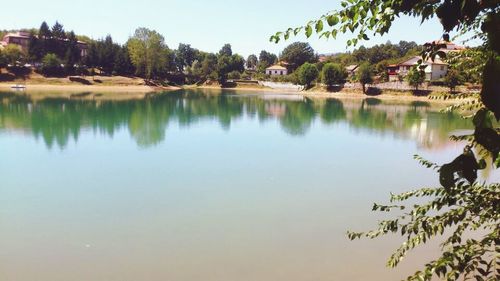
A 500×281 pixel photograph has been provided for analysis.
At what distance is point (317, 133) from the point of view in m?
38.0

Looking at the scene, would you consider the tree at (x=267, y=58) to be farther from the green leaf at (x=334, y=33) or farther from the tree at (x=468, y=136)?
the green leaf at (x=334, y=33)

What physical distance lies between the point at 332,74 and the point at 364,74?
1023cm

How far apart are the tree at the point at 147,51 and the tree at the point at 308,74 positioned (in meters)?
34.3

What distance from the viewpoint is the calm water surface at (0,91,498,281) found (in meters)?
11.3

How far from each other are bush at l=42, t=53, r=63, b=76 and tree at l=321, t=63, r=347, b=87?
61035 mm

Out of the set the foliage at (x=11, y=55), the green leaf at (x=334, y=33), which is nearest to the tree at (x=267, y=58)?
the foliage at (x=11, y=55)

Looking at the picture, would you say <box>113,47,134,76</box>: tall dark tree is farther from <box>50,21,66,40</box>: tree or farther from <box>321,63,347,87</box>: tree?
<box>321,63,347,87</box>: tree

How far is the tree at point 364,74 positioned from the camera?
8612 centimetres

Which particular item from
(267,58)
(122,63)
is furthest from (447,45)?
(267,58)

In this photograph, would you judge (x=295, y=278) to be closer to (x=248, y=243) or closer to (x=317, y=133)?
(x=248, y=243)

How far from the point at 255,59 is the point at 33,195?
163354mm

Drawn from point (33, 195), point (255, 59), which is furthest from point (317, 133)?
point (255, 59)

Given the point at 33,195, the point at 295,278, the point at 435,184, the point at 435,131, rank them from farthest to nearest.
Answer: the point at 435,131
the point at 435,184
the point at 33,195
the point at 295,278

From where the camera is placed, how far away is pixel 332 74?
9619 cm
